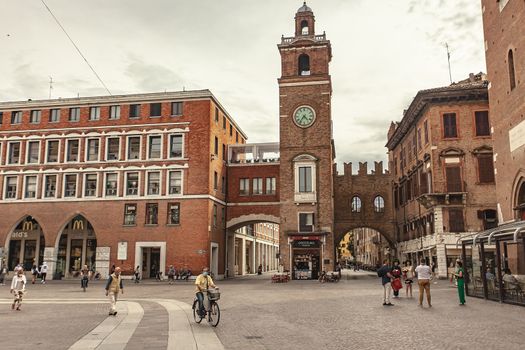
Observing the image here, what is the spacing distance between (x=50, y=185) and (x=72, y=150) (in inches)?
155

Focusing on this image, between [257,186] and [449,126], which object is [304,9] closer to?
[257,186]

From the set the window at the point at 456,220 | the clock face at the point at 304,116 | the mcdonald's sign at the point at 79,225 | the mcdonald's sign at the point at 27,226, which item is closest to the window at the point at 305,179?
the clock face at the point at 304,116

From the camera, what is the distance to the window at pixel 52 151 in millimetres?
48062

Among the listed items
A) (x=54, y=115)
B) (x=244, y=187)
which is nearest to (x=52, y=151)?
(x=54, y=115)

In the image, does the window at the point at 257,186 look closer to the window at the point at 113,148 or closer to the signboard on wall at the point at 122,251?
the signboard on wall at the point at 122,251

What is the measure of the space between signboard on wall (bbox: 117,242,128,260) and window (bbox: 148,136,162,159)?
8.42 m

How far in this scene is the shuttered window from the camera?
38.2m

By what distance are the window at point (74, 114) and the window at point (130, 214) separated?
408 inches

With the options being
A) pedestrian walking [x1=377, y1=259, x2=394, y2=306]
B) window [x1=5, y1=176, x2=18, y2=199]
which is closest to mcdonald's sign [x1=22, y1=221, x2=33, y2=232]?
window [x1=5, y1=176, x2=18, y2=199]

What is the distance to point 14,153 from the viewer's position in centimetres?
4884

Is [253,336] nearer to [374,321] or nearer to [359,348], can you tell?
[359,348]

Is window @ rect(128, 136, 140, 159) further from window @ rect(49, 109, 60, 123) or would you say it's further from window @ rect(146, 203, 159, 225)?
window @ rect(49, 109, 60, 123)

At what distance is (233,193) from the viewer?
4991 cm

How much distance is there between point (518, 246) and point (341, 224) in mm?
32449
